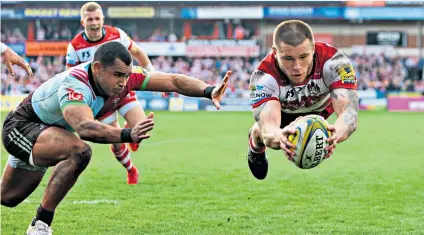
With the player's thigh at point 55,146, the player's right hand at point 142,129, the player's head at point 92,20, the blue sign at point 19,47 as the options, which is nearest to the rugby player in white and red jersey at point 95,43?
the player's head at point 92,20

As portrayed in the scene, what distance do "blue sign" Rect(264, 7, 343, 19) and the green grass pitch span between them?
32.1m

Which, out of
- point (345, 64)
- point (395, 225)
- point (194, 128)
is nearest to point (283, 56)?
point (345, 64)

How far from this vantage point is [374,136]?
64.5 ft

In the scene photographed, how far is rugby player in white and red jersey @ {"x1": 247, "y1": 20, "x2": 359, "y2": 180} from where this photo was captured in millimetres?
6367

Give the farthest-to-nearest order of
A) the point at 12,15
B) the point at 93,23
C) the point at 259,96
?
the point at 12,15 → the point at 93,23 → the point at 259,96

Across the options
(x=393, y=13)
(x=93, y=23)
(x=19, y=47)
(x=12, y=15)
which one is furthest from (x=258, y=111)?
(x=393, y=13)

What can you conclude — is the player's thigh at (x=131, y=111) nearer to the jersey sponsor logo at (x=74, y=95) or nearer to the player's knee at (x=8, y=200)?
the player's knee at (x=8, y=200)

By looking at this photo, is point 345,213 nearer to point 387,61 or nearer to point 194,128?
point 194,128

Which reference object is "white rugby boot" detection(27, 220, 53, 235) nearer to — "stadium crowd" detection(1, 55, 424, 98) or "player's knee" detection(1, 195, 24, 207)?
"player's knee" detection(1, 195, 24, 207)

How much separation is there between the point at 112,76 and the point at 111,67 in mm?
93

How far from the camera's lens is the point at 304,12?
47.4m

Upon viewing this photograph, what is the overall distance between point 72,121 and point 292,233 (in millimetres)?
2325

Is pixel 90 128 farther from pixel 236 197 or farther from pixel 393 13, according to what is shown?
pixel 393 13

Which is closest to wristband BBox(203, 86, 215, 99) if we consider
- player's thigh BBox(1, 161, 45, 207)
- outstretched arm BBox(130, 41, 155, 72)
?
player's thigh BBox(1, 161, 45, 207)
